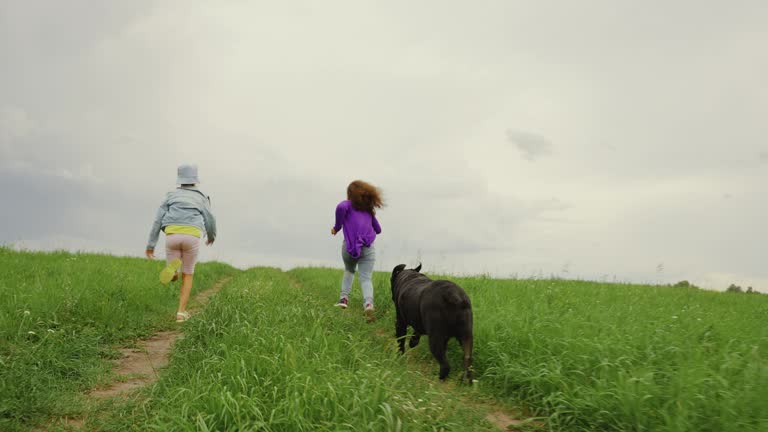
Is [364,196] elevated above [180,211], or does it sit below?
above

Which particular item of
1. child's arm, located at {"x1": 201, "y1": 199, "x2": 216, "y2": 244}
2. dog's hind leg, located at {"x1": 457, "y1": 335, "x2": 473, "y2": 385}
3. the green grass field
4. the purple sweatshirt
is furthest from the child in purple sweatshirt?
dog's hind leg, located at {"x1": 457, "y1": 335, "x2": 473, "y2": 385}

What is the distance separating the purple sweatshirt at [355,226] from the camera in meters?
7.81

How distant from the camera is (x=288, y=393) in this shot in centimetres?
313

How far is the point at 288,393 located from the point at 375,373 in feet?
2.25

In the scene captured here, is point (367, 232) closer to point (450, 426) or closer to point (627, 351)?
point (627, 351)

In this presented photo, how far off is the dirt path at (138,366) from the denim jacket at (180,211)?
1548 millimetres

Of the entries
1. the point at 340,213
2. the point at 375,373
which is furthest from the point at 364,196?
the point at 375,373

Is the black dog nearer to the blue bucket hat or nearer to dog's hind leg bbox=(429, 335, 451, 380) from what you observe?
dog's hind leg bbox=(429, 335, 451, 380)

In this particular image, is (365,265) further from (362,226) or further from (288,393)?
(288,393)

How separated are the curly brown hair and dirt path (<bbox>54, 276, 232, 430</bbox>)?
3.56 meters

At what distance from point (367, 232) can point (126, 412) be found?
484cm

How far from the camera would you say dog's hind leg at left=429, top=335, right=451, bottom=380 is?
4.45 m

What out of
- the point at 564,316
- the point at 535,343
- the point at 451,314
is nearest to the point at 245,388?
the point at 451,314

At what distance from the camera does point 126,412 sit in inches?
140
